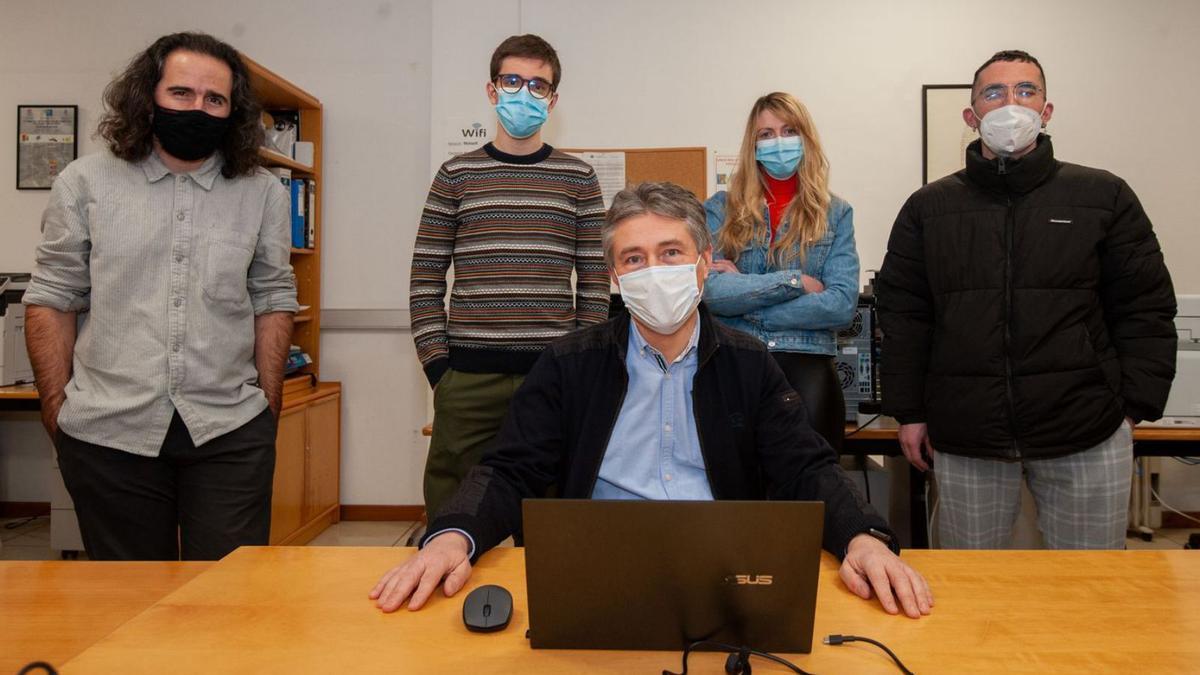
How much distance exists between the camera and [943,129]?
3.79m

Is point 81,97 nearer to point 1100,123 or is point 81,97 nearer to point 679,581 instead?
point 679,581

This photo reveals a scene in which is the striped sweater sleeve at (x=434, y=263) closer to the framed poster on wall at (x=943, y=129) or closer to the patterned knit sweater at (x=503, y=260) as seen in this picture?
the patterned knit sweater at (x=503, y=260)

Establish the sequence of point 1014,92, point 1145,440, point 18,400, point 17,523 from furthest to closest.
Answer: point 17,523 < point 18,400 < point 1145,440 < point 1014,92

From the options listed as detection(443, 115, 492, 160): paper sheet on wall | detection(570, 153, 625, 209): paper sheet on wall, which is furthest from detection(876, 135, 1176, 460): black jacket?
Result: detection(443, 115, 492, 160): paper sheet on wall

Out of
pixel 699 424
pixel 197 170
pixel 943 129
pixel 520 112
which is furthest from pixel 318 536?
pixel 943 129

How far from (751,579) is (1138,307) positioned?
165 cm

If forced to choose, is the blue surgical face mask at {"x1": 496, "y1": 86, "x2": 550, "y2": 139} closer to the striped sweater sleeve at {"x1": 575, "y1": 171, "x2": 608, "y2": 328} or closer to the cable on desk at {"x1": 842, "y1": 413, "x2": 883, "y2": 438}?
the striped sweater sleeve at {"x1": 575, "y1": 171, "x2": 608, "y2": 328}

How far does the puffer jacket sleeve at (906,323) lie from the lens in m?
2.11

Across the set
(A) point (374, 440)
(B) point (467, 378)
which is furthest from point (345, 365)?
(B) point (467, 378)

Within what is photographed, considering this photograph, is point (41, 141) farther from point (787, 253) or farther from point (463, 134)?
point (787, 253)

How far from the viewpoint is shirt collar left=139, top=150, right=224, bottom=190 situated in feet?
5.77

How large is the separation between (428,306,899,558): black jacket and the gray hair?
0.18m

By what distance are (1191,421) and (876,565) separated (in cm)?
227

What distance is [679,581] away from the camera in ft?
2.91
